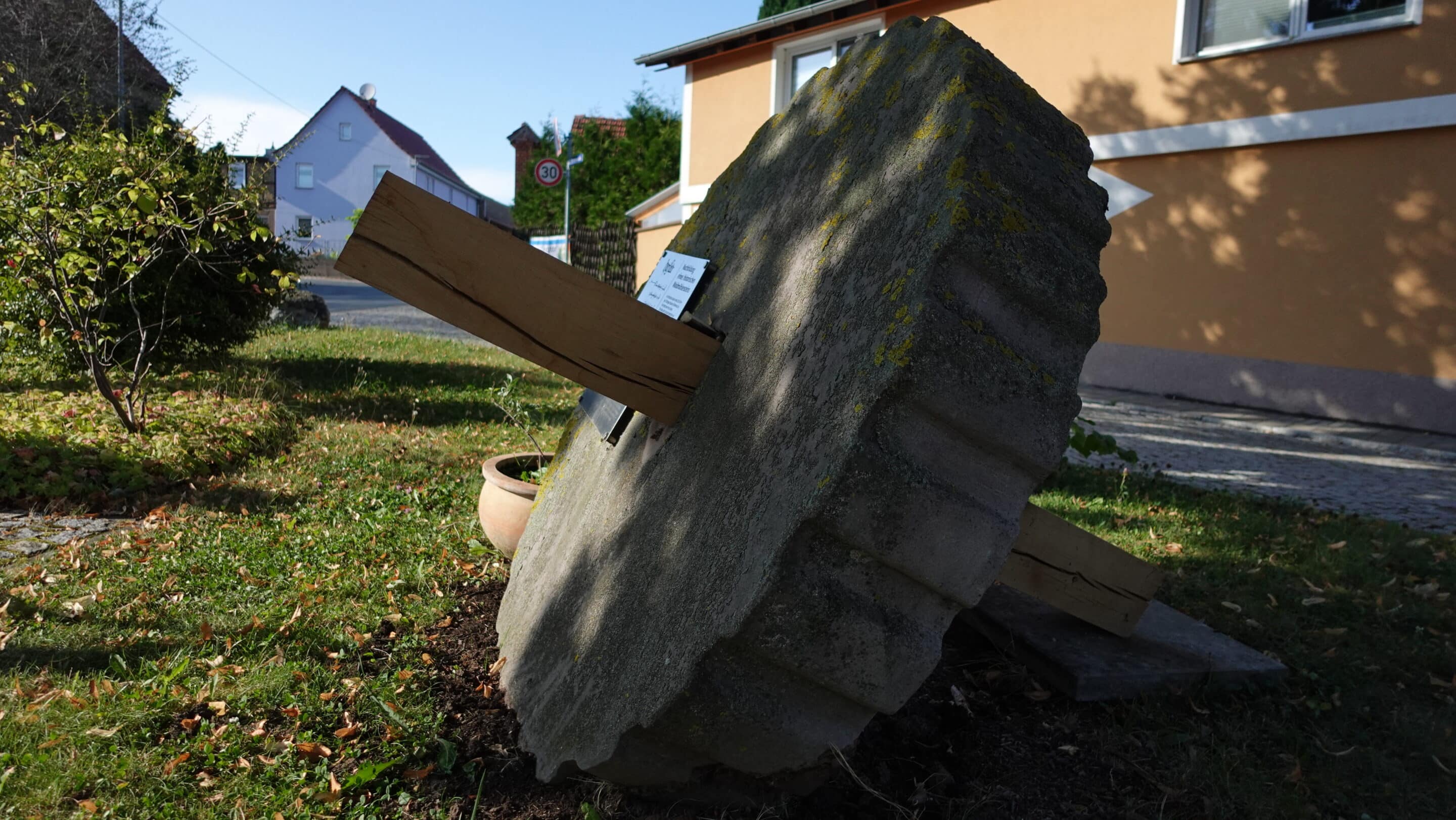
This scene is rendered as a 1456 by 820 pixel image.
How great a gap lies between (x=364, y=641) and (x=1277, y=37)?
1014cm

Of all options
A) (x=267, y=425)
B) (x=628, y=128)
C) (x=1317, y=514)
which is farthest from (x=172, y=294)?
(x=628, y=128)

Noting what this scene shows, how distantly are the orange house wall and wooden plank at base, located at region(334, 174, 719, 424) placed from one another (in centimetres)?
888

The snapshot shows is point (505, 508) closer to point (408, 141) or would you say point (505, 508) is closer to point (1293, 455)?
point (1293, 455)

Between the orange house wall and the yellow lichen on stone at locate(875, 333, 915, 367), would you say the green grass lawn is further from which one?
the orange house wall

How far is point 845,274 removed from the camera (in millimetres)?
1953

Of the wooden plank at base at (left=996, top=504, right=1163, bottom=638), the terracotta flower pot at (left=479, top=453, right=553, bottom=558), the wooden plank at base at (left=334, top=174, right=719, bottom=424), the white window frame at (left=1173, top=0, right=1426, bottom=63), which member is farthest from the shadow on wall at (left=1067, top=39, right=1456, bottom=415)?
the wooden plank at base at (left=334, top=174, right=719, bottom=424)

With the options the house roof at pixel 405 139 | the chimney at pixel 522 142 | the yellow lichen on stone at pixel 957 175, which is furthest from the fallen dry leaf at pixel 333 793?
the chimney at pixel 522 142

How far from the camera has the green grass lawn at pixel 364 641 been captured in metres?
2.39

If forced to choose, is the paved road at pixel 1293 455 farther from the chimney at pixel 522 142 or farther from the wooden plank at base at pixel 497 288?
the chimney at pixel 522 142

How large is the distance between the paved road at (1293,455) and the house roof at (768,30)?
20.2ft

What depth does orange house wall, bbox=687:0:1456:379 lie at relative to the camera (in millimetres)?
8383

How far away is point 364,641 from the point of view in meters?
3.27

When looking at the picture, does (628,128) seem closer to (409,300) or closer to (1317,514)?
(1317,514)

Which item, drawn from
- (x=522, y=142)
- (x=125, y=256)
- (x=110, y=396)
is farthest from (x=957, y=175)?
(x=522, y=142)
